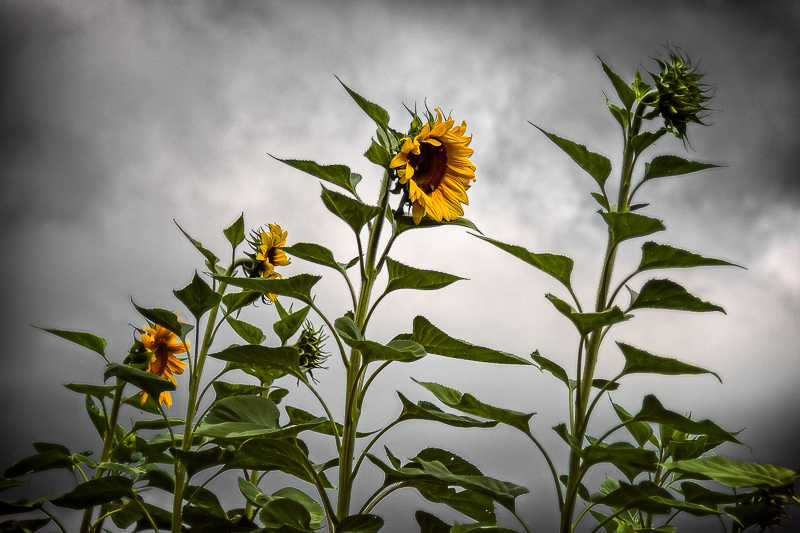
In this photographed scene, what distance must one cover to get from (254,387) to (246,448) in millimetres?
324

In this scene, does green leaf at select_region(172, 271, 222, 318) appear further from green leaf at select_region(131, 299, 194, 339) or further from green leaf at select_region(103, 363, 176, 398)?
green leaf at select_region(103, 363, 176, 398)

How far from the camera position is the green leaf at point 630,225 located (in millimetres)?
814

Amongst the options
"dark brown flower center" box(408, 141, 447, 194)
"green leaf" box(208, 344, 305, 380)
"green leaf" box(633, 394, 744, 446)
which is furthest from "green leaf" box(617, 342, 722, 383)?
"green leaf" box(208, 344, 305, 380)

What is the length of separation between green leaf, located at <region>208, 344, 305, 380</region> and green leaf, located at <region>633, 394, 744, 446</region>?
1.62 ft

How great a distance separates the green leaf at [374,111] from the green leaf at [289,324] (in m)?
0.40

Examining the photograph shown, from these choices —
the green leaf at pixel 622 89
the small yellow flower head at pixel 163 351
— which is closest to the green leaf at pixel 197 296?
the small yellow flower head at pixel 163 351

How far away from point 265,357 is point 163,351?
0.54m

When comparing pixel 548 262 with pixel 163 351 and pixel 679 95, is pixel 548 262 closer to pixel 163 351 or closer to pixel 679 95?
pixel 679 95

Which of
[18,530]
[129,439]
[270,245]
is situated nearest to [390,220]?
[270,245]

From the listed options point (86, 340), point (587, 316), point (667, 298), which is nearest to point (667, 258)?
point (667, 298)

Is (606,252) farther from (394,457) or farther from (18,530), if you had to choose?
(18,530)

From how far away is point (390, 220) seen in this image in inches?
37.2

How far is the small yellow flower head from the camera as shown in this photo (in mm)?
1302

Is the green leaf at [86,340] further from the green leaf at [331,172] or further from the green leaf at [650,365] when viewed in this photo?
the green leaf at [650,365]
